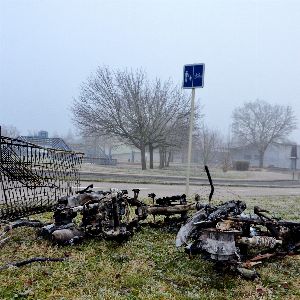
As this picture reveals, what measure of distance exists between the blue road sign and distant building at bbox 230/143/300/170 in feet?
250

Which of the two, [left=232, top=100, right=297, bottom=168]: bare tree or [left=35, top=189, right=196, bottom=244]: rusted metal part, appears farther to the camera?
[left=232, top=100, right=297, bottom=168]: bare tree

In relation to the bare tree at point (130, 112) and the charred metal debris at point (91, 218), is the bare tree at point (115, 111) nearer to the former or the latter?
the bare tree at point (130, 112)

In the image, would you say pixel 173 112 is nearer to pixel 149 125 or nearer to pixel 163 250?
pixel 149 125

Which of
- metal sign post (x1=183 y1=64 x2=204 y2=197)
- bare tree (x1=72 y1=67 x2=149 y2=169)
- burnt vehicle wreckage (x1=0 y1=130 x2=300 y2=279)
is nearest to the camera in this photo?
burnt vehicle wreckage (x1=0 y1=130 x2=300 y2=279)

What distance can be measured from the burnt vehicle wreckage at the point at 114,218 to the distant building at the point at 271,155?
79255mm

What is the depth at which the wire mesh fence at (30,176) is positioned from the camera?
639 centimetres

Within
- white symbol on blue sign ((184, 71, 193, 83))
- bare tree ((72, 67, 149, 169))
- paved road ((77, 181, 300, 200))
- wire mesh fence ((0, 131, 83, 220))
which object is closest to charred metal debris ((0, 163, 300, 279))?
wire mesh fence ((0, 131, 83, 220))

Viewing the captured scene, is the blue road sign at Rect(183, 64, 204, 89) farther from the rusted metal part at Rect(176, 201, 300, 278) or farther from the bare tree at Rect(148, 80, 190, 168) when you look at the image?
the bare tree at Rect(148, 80, 190, 168)

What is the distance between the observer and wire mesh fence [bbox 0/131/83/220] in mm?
6387

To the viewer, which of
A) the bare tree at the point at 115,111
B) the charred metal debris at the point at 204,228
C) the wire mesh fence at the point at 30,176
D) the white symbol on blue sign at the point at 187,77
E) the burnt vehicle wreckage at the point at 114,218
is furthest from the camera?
the bare tree at the point at 115,111

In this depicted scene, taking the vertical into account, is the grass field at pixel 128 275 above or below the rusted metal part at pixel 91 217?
below

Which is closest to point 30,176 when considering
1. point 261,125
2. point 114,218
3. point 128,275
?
point 114,218

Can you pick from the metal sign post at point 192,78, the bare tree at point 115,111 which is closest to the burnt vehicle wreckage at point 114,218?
the metal sign post at point 192,78

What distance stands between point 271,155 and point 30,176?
95.4 meters
